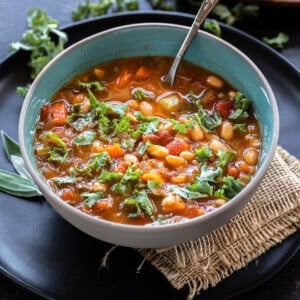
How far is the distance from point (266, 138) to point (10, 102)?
5.28 ft

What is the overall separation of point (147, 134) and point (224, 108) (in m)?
0.47

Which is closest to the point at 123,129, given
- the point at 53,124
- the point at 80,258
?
the point at 53,124

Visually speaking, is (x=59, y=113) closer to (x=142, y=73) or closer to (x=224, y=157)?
(x=142, y=73)

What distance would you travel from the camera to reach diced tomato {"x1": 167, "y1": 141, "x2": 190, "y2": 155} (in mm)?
3053

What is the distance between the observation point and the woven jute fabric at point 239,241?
287 cm

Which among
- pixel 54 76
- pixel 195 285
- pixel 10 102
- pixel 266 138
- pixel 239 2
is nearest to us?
pixel 195 285

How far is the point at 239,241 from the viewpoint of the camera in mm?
2994

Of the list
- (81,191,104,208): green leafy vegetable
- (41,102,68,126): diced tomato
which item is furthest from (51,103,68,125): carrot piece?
(81,191,104,208): green leafy vegetable

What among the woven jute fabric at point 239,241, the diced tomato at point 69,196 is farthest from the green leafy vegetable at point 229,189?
the diced tomato at point 69,196

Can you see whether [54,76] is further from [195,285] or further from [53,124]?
[195,285]

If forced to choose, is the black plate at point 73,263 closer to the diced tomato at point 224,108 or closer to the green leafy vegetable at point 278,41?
the diced tomato at point 224,108

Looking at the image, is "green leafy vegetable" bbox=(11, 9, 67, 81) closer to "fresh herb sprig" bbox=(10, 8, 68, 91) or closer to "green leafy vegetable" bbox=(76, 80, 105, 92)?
"fresh herb sprig" bbox=(10, 8, 68, 91)

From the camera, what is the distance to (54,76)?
3277mm

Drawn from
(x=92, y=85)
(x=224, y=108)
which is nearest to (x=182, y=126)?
(x=224, y=108)
